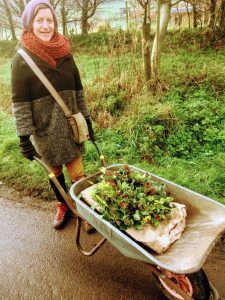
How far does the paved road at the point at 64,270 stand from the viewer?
277 cm

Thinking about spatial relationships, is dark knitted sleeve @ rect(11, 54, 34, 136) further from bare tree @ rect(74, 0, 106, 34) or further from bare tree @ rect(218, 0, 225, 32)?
bare tree @ rect(74, 0, 106, 34)

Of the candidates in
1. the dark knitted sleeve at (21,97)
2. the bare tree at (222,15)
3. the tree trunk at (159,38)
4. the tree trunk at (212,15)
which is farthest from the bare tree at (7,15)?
the dark knitted sleeve at (21,97)

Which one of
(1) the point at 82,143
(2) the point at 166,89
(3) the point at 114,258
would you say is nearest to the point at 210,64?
(2) the point at 166,89

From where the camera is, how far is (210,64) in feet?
22.1

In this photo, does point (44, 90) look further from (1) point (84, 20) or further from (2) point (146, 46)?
(1) point (84, 20)

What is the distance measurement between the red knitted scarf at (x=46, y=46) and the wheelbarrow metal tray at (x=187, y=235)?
4.04 ft

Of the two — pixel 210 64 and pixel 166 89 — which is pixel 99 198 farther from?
pixel 210 64

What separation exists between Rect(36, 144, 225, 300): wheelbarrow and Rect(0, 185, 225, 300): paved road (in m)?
A: 0.44

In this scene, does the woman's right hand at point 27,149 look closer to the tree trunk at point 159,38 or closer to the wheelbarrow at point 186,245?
the wheelbarrow at point 186,245

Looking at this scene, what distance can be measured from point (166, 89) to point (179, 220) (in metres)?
3.90

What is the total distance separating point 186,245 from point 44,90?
5.97 ft

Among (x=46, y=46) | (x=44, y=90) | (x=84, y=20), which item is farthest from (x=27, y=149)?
(x=84, y=20)

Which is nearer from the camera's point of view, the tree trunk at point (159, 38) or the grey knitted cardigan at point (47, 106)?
the grey knitted cardigan at point (47, 106)

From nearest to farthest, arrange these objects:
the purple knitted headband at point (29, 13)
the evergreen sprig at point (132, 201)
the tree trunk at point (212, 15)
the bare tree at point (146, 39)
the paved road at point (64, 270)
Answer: the evergreen sprig at point (132, 201) → the purple knitted headband at point (29, 13) → the paved road at point (64, 270) → the bare tree at point (146, 39) → the tree trunk at point (212, 15)
